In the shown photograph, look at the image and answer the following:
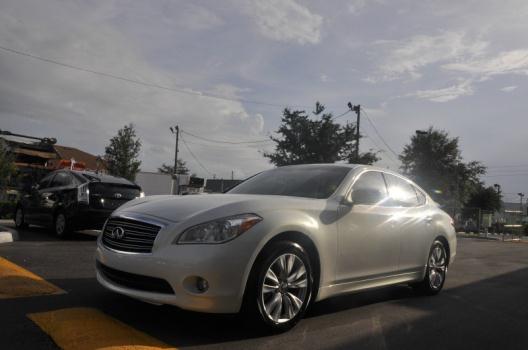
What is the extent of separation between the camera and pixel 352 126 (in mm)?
29531

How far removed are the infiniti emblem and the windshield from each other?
1461mm

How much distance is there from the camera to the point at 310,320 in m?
4.28

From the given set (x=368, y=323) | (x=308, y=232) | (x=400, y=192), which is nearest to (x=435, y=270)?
(x=400, y=192)

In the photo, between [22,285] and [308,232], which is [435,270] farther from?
[22,285]

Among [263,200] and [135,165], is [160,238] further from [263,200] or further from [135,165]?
[135,165]

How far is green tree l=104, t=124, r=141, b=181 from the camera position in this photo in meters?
30.0

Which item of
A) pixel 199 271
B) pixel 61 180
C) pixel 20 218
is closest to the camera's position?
pixel 199 271

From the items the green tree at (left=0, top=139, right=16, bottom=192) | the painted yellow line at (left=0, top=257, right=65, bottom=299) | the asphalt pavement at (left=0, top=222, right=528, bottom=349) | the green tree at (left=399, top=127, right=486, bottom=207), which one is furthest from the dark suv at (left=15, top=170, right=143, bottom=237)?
the green tree at (left=399, top=127, right=486, bottom=207)

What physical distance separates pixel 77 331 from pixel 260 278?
135 cm

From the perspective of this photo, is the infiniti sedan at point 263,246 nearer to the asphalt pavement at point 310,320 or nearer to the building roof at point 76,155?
the asphalt pavement at point 310,320

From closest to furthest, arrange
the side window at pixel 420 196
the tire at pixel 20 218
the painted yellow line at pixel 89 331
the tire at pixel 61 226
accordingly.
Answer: the painted yellow line at pixel 89 331
the side window at pixel 420 196
the tire at pixel 61 226
the tire at pixel 20 218

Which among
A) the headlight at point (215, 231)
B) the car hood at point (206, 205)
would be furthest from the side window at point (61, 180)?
the headlight at point (215, 231)

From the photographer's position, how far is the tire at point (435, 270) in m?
5.84

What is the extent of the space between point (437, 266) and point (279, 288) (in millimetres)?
3113
